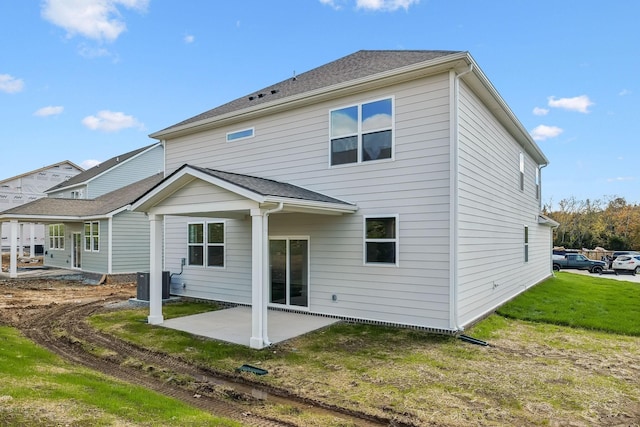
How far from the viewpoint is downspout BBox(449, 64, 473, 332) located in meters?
7.16

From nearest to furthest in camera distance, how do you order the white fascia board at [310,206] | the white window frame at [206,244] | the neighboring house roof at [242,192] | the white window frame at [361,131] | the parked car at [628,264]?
the neighboring house roof at [242,192] < the white fascia board at [310,206] < the white window frame at [361,131] < the white window frame at [206,244] < the parked car at [628,264]

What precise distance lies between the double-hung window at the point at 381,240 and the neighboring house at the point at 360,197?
2 centimetres

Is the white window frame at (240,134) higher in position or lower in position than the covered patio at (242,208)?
higher

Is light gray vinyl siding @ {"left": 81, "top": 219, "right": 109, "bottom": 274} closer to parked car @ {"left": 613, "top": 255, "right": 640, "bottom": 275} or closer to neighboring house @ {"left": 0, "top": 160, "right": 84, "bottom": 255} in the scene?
neighboring house @ {"left": 0, "top": 160, "right": 84, "bottom": 255}

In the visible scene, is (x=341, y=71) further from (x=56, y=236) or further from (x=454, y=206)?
(x=56, y=236)

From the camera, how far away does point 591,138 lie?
25.8 metres

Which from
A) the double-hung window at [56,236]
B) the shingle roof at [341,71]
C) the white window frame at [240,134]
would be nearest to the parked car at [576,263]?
the shingle roof at [341,71]

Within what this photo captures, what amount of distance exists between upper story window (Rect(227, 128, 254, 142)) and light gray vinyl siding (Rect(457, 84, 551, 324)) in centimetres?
566

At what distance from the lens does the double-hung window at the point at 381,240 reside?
7938 millimetres

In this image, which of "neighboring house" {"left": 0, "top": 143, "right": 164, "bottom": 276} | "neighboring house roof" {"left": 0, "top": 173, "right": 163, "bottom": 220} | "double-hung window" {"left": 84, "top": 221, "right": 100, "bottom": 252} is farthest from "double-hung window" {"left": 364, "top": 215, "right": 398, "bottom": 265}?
"double-hung window" {"left": 84, "top": 221, "right": 100, "bottom": 252}

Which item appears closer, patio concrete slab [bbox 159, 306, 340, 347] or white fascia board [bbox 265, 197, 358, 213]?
white fascia board [bbox 265, 197, 358, 213]

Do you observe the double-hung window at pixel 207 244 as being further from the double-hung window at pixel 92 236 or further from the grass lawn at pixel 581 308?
the double-hung window at pixel 92 236

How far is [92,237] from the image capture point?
17.8m

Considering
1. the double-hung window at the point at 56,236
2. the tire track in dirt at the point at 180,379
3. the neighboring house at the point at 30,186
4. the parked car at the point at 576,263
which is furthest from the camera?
the neighboring house at the point at 30,186
